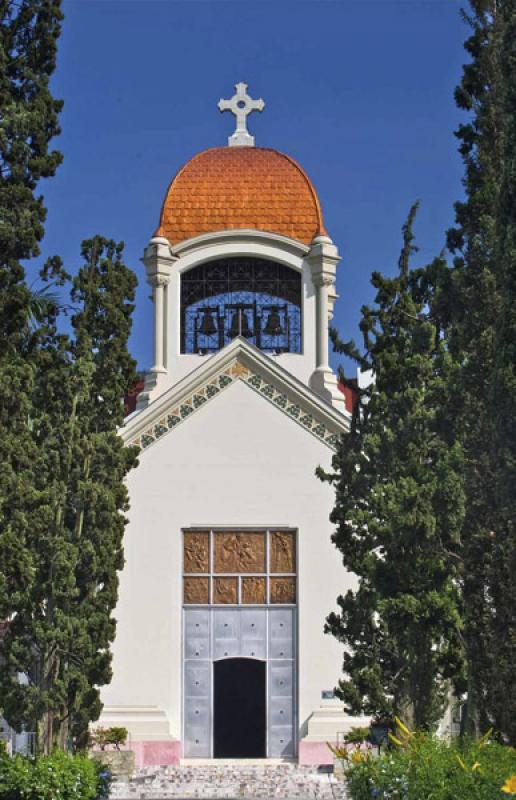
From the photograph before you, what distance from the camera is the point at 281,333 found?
37500 mm

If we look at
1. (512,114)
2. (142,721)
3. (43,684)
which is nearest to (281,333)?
(142,721)

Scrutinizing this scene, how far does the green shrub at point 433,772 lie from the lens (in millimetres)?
14477

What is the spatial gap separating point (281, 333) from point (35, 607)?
1464 cm

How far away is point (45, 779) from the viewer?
21.5 metres

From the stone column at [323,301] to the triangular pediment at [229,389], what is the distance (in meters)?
1.24

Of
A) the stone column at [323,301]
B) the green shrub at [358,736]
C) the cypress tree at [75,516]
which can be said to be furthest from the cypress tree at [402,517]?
the stone column at [323,301]

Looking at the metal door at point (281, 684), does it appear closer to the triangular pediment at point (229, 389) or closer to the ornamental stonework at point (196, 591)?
the ornamental stonework at point (196, 591)

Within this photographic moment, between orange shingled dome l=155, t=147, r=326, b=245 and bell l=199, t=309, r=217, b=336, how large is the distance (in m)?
2.01

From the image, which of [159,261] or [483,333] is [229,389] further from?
[483,333]

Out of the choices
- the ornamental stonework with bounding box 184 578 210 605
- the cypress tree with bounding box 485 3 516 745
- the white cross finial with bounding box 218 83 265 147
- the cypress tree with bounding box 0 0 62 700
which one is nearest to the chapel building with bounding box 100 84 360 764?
the ornamental stonework with bounding box 184 578 210 605

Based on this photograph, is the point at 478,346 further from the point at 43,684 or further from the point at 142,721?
the point at 142,721

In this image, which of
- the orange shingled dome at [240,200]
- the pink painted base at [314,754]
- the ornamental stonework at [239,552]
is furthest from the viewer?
the orange shingled dome at [240,200]

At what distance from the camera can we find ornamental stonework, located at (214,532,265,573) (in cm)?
3512

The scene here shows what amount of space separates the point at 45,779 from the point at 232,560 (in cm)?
1400
